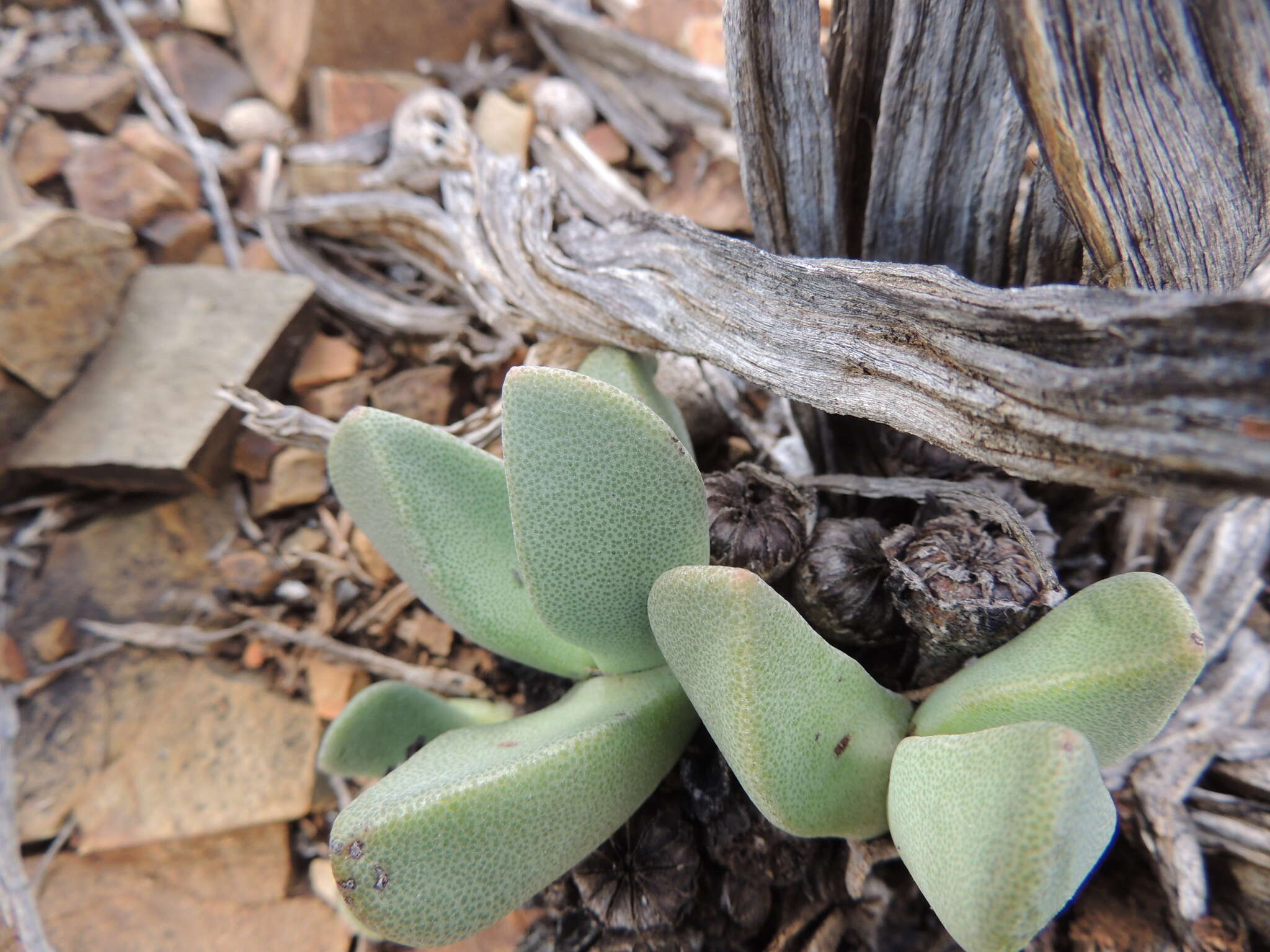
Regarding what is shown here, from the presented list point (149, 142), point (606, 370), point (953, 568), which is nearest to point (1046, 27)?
point (953, 568)

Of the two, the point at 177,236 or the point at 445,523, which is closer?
the point at 445,523

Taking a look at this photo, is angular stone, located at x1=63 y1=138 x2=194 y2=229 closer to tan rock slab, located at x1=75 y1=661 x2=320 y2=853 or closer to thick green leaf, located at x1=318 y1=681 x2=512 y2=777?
tan rock slab, located at x1=75 y1=661 x2=320 y2=853

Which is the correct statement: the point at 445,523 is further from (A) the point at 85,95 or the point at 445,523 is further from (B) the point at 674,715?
(A) the point at 85,95

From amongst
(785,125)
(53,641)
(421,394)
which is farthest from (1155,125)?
(53,641)

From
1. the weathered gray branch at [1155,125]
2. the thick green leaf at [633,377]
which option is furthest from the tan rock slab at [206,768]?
the weathered gray branch at [1155,125]

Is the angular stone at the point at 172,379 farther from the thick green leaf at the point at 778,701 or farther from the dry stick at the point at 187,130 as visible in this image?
the thick green leaf at the point at 778,701

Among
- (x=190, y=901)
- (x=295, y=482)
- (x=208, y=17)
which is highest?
(x=208, y=17)
